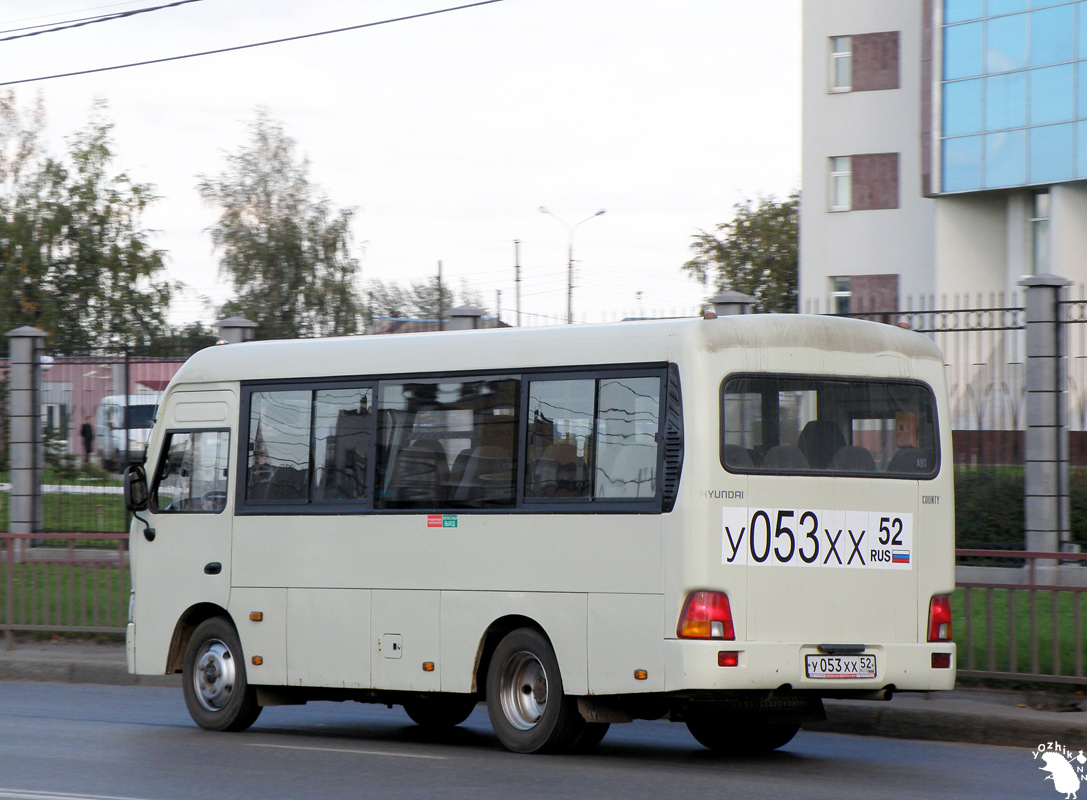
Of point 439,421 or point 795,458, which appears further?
point 439,421

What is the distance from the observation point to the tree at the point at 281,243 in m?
49.3

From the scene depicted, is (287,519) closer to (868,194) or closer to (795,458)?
(795,458)

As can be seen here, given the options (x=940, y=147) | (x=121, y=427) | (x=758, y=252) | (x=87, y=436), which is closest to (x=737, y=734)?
(x=121, y=427)

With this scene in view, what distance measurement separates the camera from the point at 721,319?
9258 millimetres

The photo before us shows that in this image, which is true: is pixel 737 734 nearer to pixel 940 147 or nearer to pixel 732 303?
pixel 732 303

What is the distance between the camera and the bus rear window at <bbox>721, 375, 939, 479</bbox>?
912 cm

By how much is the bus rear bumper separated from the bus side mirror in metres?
4.83

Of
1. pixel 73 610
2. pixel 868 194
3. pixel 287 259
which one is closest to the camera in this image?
pixel 73 610

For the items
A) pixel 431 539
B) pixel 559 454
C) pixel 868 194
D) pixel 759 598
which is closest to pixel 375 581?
pixel 431 539

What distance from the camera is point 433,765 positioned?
922 cm

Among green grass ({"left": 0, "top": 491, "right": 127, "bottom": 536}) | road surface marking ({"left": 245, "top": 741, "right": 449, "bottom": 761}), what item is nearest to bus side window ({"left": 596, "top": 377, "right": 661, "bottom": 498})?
road surface marking ({"left": 245, "top": 741, "right": 449, "bottom": 761})

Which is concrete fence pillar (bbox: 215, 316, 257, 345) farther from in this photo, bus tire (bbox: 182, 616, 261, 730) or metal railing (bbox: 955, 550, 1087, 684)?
metal railing (bbox: 955, 550, 1087, 684)

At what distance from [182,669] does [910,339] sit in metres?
5.78

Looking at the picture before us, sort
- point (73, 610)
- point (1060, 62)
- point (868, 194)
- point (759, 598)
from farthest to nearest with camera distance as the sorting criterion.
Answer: point (868, 194)
point (1060, 62)
point (73, 610)
point (759, 598)
